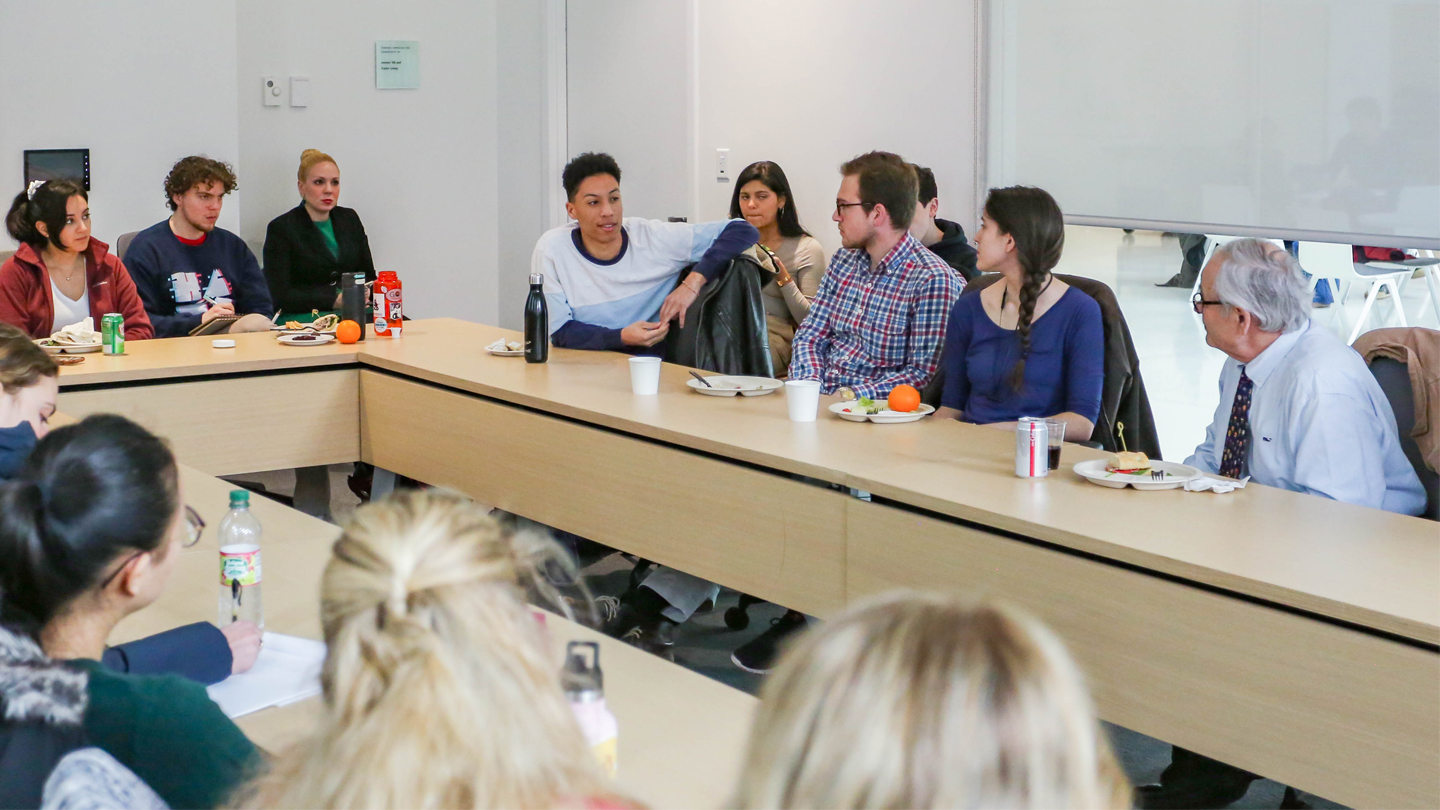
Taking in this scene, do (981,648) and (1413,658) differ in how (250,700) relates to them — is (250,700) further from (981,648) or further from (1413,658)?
(1413,658)

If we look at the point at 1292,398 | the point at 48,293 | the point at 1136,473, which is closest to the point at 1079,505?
the point at 1136,473

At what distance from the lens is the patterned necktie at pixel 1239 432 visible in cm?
274

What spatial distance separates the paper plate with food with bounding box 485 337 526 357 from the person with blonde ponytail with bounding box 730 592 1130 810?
10.6ft

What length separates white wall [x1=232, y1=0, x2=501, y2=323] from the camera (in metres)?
5.96

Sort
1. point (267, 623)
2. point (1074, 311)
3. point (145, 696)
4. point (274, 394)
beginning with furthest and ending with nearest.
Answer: point (274, 394), point (1074, 311), point (267, 623), point (145, 696)

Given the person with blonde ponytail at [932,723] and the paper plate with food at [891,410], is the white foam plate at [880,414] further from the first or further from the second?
the person with blonde ponytail at [932,723]

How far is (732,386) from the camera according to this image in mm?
3316

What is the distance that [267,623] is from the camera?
1.90m

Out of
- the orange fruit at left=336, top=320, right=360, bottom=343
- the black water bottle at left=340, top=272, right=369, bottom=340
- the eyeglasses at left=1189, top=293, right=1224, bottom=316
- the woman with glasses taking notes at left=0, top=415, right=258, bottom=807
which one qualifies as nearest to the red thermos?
the black water bottle at left=340, top=272, right=369, bottom=340

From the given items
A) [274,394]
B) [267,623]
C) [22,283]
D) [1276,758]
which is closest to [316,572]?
[267,623]

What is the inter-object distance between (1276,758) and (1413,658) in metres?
0.27

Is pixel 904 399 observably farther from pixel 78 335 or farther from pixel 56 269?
pixel 56 269

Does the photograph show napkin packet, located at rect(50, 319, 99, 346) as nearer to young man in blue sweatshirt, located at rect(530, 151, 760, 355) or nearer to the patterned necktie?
young man in blue sweatshirt, located at rect(530, 151, 760, 355)

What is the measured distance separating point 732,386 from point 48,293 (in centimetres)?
233
